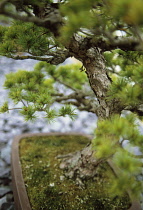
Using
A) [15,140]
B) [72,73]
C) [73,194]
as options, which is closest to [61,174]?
[73,194]

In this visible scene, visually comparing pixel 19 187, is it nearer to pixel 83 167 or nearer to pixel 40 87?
pixel 83 167

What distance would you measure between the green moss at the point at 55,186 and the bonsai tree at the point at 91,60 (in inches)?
2.5

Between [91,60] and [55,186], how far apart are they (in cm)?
68

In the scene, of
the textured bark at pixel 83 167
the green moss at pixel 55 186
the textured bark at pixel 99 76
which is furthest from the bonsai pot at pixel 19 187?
the textured bark at pixel 99 76

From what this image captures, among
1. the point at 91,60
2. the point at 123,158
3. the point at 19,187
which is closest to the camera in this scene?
the point at 123,158

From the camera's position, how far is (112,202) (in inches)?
39.9

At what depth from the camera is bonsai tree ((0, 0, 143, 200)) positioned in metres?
0.48

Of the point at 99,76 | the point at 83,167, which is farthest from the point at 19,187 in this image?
the point at 99,76

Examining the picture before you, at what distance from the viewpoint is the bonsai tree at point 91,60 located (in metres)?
0.48

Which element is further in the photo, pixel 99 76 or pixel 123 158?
pixel 99 76

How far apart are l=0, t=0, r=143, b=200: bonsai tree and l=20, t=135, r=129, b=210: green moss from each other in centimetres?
6

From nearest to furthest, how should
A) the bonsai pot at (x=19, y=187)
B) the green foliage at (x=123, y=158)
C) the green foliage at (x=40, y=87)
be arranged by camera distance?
1. the green foliage at (x=123, y=158)
2. the green foliage at (x=40, y=87)
3. the bonsai pot at (x=19, y=187)

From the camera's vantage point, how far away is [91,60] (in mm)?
862

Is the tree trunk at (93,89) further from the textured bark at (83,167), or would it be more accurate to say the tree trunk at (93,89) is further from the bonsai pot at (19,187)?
the bonsai pot at (19,187)
